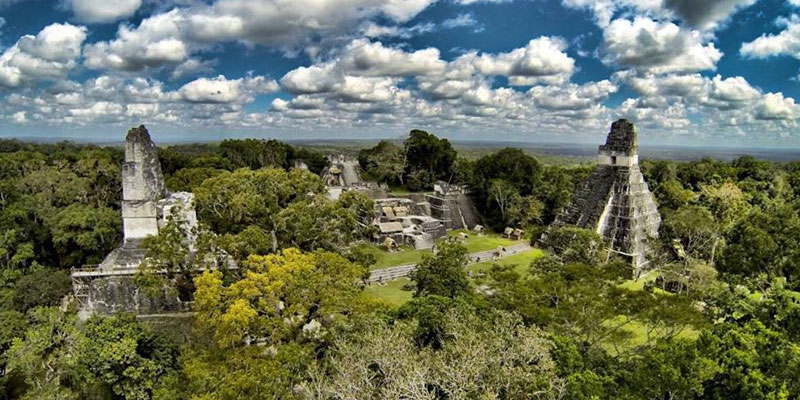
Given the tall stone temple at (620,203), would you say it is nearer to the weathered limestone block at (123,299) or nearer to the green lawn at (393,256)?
the green lawn at (393,256)

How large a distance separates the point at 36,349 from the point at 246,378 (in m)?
8.37

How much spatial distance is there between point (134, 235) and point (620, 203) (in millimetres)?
23203

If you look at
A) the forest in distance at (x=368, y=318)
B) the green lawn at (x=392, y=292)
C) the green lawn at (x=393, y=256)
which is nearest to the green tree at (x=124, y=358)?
the forest in distance at (x=368, y=318)

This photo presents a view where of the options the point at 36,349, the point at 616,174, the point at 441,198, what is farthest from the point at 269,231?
the point at 441,198

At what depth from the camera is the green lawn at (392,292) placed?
19719 mm

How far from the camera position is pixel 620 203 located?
22.8 m

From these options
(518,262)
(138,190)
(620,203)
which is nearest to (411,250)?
(518,262)

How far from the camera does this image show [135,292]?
17.6 metres

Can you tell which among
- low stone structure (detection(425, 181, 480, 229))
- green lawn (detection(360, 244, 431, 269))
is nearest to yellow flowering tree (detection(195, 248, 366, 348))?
green lawn (detection(360, 244, 431, 269))

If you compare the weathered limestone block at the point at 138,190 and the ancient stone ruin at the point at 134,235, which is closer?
the ancient stone ruin at the point at 134,235

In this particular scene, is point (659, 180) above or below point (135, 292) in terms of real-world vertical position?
above

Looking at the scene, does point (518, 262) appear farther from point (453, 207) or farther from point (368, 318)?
point (368, 318)

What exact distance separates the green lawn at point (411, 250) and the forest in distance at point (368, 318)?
3.16m

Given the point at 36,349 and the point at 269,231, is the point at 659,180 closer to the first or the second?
the point at 269,231
